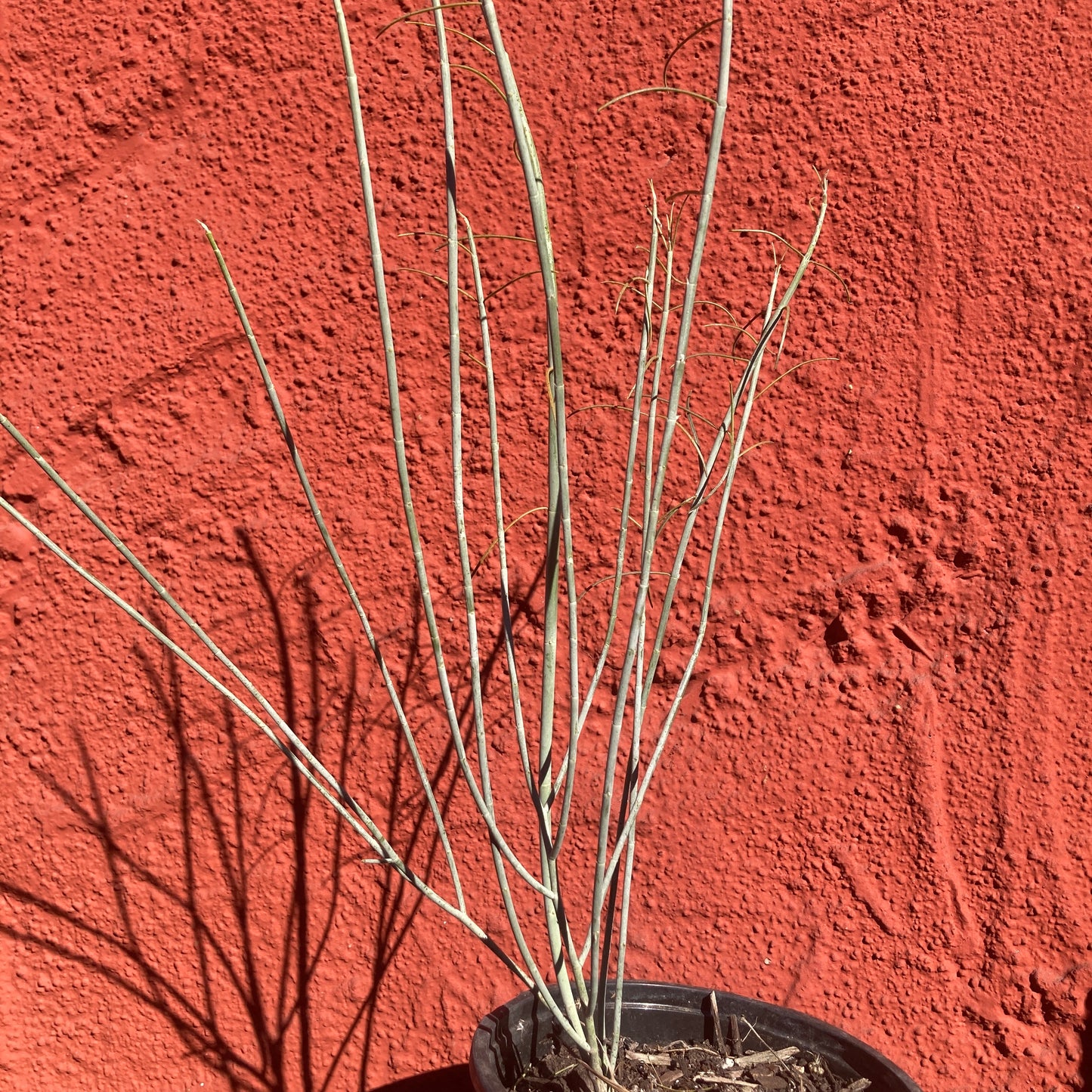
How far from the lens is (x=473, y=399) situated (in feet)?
3.52

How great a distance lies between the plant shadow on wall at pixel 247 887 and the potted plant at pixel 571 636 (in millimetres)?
44

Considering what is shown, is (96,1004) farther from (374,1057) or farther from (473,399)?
(473,399)

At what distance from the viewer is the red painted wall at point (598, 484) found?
1.04m

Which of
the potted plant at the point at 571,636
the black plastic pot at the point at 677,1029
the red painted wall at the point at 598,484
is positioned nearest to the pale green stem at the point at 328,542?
the potted plant at the point at 571,636

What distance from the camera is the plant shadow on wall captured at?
1.10 metres

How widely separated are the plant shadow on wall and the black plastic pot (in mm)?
299

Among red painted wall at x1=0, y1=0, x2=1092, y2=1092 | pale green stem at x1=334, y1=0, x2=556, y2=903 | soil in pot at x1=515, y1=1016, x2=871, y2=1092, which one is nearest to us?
pale green stem at x1=334, y1=0, x2=556, y2=903

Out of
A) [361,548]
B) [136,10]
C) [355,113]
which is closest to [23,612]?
[361,548]

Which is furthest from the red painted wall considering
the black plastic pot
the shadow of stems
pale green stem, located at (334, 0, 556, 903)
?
pale green stem, located at (334, 0, 556, 903)

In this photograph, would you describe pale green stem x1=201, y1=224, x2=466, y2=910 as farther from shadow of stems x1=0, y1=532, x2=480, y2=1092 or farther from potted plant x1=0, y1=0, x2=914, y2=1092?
shadow of stems x1=0, y1=532, x2=480, y2=1092

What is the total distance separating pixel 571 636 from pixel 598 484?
438 mm

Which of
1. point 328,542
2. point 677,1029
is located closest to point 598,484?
point 328,542

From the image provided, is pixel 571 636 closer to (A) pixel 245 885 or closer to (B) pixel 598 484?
(B) pixel 598 484

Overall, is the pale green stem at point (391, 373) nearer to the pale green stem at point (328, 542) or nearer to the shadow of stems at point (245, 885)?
the pale green stem at point (328, 542)
